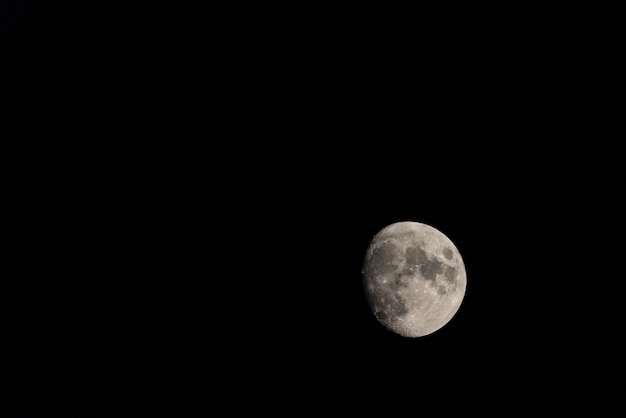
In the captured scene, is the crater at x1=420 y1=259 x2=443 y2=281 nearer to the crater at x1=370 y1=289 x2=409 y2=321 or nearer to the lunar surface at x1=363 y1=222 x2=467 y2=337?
the lunar surface at x1=363 y1=222 x2=467 y2=337

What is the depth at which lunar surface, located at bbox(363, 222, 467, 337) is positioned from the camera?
3303 millimetres

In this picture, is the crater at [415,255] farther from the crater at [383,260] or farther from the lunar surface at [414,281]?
the crater at [383,260]

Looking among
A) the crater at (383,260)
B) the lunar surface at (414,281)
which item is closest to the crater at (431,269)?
the lunar surface at (414,281)

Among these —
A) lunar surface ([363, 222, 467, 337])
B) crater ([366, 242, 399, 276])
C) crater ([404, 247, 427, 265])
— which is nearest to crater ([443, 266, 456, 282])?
lunar surface ([363, 222, 467, 337])

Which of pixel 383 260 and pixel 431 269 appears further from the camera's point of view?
pixel 383 260

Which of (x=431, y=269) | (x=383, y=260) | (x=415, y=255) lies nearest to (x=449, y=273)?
(x=431, y=269)

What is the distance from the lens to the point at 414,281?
3287 millimetres

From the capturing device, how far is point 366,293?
3664 mm

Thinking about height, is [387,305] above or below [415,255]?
below

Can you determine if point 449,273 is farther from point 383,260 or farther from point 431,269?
point 383,260

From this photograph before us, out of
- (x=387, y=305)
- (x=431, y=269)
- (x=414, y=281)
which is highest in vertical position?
(x=431, y=269)

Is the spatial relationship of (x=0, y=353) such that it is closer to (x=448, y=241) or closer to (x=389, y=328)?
(x=389, y=328)

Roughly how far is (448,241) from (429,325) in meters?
0.96

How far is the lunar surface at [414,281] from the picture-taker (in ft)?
10.8
